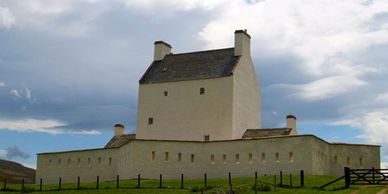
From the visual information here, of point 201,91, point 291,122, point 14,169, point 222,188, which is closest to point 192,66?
point 201,91

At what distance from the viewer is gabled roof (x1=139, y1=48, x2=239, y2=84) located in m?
61.2

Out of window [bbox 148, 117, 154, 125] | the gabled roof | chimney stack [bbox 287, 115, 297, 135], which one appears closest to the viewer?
chimney stack [bbox 287, 115, 297, 135]

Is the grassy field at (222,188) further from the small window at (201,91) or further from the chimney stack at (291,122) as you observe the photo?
the small window at (201,91)

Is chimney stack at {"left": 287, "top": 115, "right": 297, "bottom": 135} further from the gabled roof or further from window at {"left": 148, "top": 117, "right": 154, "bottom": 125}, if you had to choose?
window at {"left": 148, "top": 117, "right": 154, "bottom": 125}

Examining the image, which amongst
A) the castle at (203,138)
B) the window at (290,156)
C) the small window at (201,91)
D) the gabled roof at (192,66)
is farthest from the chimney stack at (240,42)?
the window at (290,156)

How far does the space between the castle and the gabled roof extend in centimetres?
9

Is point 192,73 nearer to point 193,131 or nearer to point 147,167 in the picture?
point 193,131

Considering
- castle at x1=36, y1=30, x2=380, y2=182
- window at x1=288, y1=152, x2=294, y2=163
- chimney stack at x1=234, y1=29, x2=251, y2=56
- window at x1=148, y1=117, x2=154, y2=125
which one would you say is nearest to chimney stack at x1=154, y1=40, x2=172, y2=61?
castle at x1=36, y1=30, x2=380, y2=182

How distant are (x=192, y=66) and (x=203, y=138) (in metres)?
8.34

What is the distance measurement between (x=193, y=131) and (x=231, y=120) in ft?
13.8

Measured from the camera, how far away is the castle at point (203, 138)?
Answer: 50.3m

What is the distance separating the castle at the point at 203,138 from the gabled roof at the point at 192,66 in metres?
0.09

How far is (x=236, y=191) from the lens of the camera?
3569 centimetres

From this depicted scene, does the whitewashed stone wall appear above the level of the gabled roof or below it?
below
